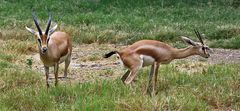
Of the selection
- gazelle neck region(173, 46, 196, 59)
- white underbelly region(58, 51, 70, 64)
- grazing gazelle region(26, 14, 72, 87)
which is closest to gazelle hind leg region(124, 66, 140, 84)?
gazelle neck region(173, 46, 196, 59)

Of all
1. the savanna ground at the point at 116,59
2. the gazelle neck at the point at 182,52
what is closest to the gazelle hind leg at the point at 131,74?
the savanna ground at the point at 116,59

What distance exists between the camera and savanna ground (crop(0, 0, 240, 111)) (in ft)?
24.2

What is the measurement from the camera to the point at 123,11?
65.9ft

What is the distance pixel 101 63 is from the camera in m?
12.0

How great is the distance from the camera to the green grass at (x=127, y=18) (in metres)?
15.0

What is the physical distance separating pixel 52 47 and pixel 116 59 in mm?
3718

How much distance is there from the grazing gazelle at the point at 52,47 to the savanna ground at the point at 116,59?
0.36m

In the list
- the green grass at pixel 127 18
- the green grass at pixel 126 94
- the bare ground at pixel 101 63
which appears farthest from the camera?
the green grass at pixel 127 18

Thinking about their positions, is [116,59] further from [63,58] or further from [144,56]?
[144,56]

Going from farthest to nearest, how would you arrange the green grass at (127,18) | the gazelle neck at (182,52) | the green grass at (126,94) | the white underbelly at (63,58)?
A: the green grass at (127,18), the white underbelly at (63,58), the gazelle neck at (182,52), the green grass at (126,94)

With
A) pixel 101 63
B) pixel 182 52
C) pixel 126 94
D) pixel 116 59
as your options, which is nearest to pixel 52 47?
pixel 126 94

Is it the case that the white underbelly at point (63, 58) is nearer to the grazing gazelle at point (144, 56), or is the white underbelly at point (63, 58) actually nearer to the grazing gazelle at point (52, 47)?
the grazing gazelle at point (52, 47)

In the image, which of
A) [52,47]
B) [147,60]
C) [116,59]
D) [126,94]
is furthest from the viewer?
[116,59]

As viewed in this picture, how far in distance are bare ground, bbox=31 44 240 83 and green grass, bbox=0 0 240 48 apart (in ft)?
2.60
